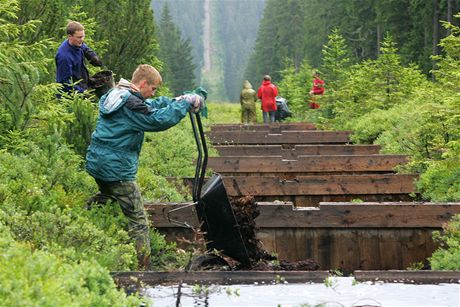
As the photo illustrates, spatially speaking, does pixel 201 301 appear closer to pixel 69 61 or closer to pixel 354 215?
pixel 354 215

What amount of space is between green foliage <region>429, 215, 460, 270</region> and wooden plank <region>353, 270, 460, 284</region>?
129 centimetres

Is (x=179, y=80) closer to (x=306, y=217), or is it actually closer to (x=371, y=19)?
(x=371, y=19)

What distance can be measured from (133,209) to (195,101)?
47.4 inches

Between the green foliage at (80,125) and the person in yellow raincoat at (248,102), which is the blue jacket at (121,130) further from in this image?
the person in yellow raincoat at (248,102)

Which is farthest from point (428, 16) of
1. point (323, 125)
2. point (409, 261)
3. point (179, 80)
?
point (179, 80)

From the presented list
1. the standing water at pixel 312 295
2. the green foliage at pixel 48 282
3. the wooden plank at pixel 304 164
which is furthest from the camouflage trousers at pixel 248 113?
the green foliage at pixel 48 282

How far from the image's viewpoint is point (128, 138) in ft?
21.2

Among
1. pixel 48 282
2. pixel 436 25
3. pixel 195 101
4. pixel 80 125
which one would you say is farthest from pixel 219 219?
pixel 436 25

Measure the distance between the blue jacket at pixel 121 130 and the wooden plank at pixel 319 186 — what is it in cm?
339

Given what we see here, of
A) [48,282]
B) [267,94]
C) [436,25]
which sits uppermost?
[436,25]

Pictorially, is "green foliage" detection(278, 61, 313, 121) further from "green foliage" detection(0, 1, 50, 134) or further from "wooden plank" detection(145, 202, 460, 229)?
"green foliage" detection(0, 1, 50, 134)

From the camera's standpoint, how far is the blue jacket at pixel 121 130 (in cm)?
630

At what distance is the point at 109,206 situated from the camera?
6836 millimetres

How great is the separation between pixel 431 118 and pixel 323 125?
47.6 ft
